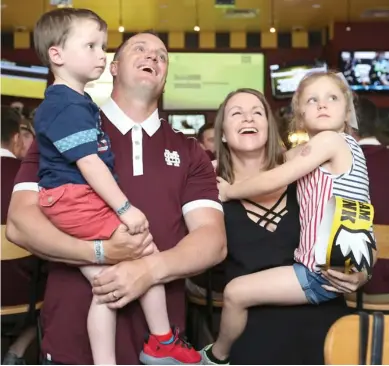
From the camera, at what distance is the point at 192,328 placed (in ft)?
11.3

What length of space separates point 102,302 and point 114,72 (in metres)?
0.77

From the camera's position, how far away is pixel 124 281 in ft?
5.88

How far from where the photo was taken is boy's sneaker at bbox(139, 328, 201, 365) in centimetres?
188

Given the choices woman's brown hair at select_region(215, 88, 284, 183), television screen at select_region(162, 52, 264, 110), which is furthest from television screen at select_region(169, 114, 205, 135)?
woman's brown hair at select_region(215, 88, 284, 183)

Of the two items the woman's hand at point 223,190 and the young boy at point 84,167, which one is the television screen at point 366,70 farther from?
the young boy at point 84,167

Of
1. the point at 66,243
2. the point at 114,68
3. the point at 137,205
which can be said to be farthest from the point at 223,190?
the point at 66,243

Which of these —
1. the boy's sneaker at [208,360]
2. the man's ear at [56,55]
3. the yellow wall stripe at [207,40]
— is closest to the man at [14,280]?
the boy's sneaker at [208,360]

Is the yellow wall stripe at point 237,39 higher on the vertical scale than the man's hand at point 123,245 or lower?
higher

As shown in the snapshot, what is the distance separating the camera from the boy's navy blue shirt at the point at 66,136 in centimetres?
179

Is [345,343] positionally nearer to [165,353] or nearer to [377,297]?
[165,353]

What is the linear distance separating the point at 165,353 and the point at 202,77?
8736 mm

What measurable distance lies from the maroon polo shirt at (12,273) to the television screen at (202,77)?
7290 mm

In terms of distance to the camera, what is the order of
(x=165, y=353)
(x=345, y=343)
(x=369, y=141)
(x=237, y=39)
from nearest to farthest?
(x=345, y=343) → (x=165, y=353) → (x=369, y=141) → (x=237, y=39)

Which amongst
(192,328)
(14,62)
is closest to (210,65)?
(14,62)
